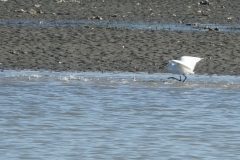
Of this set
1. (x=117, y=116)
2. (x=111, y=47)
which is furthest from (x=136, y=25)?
(x=117, y=116)

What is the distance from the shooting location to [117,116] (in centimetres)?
1070

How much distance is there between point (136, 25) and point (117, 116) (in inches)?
350

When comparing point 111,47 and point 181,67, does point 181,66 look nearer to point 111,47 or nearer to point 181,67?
point 181,67

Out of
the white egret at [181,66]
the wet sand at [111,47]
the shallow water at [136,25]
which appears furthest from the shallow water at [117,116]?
the shallow water at [136,25]

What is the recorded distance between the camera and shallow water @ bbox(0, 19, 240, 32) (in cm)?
1881

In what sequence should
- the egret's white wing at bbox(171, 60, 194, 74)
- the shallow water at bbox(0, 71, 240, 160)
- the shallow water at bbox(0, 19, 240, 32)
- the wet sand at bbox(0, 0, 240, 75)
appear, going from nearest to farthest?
the shallow water at bbox(0, 71, 240, 160) < the egret's white wing at bbox(171, 60, 194, 74) < the wet sand at bbox(0, 0, 240, 75) < the shallow water at bbox(0, 19, 240, 32)

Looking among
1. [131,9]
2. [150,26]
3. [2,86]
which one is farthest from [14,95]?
[131,9]

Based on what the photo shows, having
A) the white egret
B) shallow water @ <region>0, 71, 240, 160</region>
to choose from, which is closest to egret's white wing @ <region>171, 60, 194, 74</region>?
the white egret

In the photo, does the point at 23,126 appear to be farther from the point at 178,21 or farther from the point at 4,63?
the point at 178,21

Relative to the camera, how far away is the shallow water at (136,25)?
18812 millimetres

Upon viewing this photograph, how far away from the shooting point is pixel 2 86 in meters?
12.9

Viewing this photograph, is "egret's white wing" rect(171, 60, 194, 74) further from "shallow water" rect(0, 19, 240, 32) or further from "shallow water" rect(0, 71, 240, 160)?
"shallow water" rect(0, 19, 240, 32)

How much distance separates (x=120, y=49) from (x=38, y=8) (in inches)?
265

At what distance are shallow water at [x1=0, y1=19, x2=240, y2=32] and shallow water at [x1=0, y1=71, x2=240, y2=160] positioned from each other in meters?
4.65
